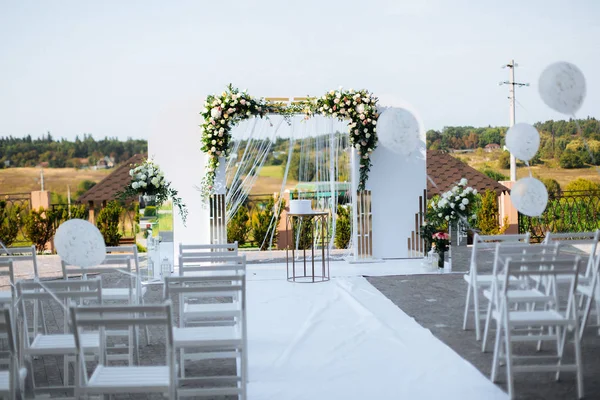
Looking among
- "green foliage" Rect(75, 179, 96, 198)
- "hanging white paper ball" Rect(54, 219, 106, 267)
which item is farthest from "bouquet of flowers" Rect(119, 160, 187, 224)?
"green foliage" Rect(75, 179, 96, 198)

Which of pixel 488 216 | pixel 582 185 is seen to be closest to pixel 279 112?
pixel 488 216

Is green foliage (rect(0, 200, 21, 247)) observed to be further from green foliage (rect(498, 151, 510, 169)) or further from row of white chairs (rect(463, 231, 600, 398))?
green foliage (rect(498, 151, 510, 169))

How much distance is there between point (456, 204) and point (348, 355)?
424 centimetres

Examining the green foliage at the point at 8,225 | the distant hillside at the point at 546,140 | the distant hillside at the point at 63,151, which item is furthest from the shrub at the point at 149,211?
the distant hillside at the point at 546,140

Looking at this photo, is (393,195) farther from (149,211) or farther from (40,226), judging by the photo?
(40,226)

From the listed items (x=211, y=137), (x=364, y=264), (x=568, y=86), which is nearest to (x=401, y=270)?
(x=364, y=264)

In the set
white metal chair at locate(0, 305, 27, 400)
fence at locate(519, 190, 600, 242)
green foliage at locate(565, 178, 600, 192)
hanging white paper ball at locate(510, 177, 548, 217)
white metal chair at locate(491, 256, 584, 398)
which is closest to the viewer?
white metal chair at locate(0, 305, 27, 400)

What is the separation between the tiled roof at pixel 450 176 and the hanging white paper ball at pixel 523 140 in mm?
8458

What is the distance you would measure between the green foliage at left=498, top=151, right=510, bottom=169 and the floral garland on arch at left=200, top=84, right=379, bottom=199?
462 inches

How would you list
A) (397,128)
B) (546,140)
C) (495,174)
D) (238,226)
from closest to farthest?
(397,128) < (238,226) < (546,140) < (495,174)

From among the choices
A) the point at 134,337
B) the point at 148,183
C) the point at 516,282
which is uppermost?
the point at 148,183

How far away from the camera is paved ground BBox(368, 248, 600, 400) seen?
4184 mm

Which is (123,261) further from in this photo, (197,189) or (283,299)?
(197,189)

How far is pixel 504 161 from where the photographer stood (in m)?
20.8
